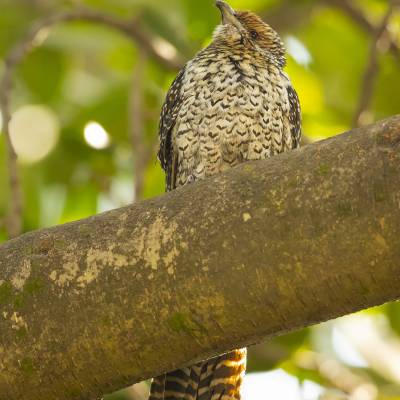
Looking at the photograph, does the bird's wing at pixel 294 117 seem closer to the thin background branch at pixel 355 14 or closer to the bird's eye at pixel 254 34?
the bird's eye at pixel 254 34

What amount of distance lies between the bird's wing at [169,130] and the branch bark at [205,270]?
5.04ft

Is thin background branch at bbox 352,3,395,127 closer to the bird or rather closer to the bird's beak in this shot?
the bird

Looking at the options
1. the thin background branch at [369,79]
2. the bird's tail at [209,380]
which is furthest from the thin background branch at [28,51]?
the thin background branch at [369,79]

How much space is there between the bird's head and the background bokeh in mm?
421

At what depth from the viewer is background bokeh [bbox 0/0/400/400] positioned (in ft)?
14.3

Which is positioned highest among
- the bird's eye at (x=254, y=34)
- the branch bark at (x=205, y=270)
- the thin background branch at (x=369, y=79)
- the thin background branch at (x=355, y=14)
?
the thin background branch at (x=355, y=14)

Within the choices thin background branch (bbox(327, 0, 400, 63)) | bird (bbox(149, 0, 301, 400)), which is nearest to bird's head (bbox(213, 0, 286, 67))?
bird (bbox(149, 0, 301, 400))

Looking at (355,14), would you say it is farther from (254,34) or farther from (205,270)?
(205,270)

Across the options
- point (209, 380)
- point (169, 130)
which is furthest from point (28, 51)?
point (209, 380)

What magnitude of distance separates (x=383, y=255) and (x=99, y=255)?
69cm

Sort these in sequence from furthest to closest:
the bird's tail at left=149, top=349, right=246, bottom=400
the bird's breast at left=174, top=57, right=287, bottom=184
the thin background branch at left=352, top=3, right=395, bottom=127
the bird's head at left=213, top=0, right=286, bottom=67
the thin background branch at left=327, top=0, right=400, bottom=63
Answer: the thin background branch at left=327, top=0, right=400, bottom=63 < the thin background branch at left=352, top=3, right=395, bottom=127 < the bird's head at left=213, top=0, right=286, bottom=67 < the bird's breast at left=174, top=57, right=287, bottom=184 < the bird's tail at left=149, top=349, right=246, bottom=400

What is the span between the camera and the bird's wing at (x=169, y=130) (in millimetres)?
3926

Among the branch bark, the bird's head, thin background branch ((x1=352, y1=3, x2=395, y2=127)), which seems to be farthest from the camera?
thin background branch ((x1=352, y1=3, x2=395, y2=127))

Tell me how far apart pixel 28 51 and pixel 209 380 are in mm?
1721
